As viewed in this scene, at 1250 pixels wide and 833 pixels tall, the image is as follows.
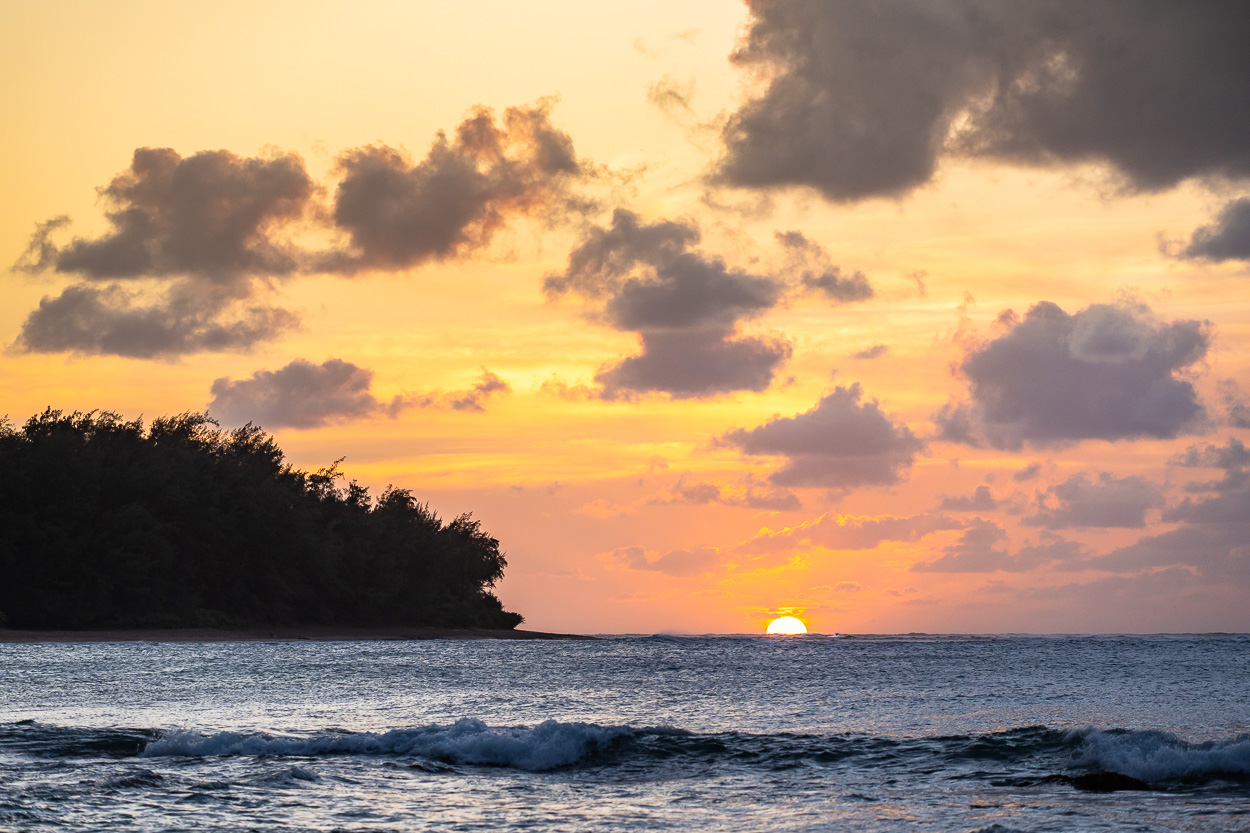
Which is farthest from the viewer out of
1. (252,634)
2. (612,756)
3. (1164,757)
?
(252,634)

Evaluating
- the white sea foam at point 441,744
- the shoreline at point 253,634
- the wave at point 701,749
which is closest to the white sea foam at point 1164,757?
the wave at point 701,749

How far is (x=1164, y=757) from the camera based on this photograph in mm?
20781

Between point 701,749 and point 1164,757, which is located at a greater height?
point 1164,757

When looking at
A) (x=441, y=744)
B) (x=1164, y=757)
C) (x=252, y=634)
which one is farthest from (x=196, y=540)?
(x=1164, y=757)

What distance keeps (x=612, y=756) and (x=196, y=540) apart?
84.4m

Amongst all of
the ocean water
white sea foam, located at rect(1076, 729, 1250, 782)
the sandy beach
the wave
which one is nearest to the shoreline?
the sandy beach

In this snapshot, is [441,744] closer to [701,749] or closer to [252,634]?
[701,749]

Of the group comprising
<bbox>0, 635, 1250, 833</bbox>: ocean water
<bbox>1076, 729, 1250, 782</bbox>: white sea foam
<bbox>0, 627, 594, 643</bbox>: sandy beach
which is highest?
<bbox>1076, 729, 1250, 782</bbox>: white sea foam

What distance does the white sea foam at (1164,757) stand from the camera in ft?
66.7

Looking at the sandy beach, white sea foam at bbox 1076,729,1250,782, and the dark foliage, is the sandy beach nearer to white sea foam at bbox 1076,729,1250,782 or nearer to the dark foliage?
the dark foliage

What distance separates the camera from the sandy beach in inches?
3009

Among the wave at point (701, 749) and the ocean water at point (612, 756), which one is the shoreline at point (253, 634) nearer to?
the ocean water at point (612, 756)

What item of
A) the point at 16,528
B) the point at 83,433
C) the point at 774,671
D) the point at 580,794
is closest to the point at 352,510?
the point at 83,433

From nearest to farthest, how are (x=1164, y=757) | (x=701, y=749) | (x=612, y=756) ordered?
(x=1164, y=757) < (x=612, y=756) < (x=701, y=749)
